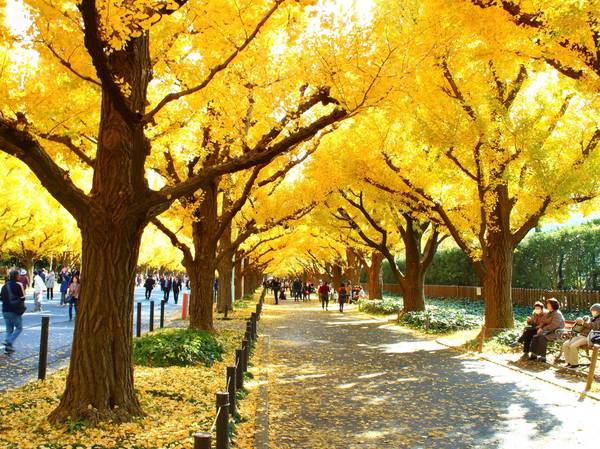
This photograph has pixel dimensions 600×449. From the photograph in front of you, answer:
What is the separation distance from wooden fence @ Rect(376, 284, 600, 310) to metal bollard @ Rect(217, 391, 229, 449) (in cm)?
2094

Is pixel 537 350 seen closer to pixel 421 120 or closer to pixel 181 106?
pixel 421 120

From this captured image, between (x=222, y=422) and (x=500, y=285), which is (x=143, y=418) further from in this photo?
(x=500, y=285)

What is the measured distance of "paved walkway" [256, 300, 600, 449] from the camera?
6.06m

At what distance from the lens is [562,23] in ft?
21.3

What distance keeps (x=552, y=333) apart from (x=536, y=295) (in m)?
15.8

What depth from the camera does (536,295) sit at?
2589cm

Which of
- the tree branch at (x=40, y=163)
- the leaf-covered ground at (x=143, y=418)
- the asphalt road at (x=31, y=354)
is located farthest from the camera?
the asphalt road at (x=31, y=354)

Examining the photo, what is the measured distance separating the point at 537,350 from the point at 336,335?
22.5 ft

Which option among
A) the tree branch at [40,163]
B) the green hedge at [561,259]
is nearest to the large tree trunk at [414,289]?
the green hedge at [561,259]

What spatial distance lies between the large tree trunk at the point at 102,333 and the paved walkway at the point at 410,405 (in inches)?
67.1

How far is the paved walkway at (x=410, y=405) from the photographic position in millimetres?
6059

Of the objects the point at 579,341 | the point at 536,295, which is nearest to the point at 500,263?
the point at 579,341

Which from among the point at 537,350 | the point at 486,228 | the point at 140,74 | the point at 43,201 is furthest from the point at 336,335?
the point at 43,201

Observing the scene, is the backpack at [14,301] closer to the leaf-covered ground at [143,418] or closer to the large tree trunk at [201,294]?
the leaf-covered ground at [143,418]
